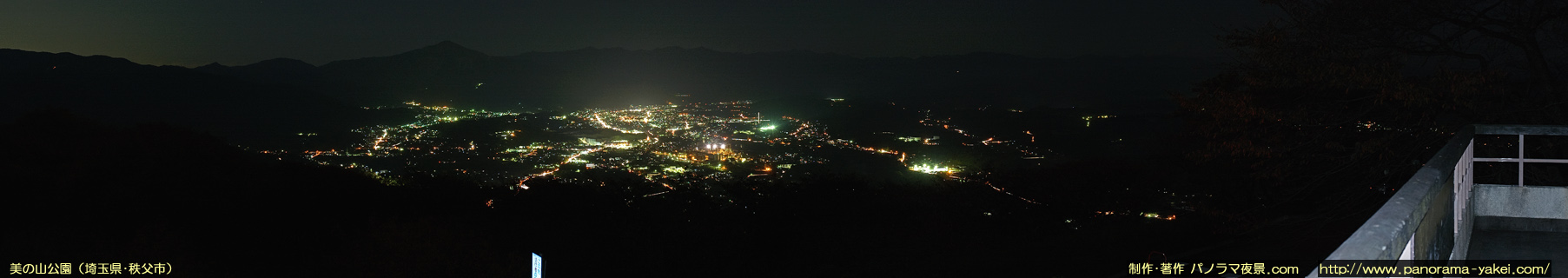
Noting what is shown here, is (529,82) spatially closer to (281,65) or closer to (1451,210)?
(281,65)

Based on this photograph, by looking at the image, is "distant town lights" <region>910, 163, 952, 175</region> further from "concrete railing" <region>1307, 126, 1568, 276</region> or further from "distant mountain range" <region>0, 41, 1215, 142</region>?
"concrete railing" <region>1307, 126, 1568, 276</region>

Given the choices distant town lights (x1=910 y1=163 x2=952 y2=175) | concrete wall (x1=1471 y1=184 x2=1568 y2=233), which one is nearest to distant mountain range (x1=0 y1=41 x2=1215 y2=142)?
concrete wall (x1=1471 y1=184 x2=1568 y2=233)

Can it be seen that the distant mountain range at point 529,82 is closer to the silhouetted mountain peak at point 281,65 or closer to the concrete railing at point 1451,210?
the silhouetted mountain peak at point 281,65

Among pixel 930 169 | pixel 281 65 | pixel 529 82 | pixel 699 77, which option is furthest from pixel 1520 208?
pixel 281 65

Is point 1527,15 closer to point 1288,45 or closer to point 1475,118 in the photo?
point 1475,118

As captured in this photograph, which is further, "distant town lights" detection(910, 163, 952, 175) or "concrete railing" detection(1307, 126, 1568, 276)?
"distant town lights" detection(910, 163, 952, 175)

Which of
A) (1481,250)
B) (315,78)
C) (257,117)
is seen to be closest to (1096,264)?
(1481,250)

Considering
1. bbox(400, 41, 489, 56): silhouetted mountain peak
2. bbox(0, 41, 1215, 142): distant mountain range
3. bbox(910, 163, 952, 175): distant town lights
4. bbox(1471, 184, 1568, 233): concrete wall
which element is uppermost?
bbox(400, 41, 489, 56): silhouetted mountain peak
